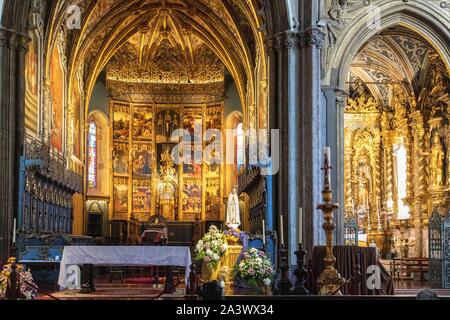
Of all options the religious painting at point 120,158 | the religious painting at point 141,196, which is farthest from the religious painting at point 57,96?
the religious painting at point 141,196

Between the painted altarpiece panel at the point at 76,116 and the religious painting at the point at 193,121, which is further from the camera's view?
the religious painting at the point at 193,121

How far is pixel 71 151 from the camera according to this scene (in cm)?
3117

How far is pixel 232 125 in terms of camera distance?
3841 centimetres

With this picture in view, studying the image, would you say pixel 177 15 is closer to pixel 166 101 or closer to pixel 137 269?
pixel 166 101

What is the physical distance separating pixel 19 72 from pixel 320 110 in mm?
8208

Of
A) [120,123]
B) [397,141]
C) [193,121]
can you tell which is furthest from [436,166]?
[120,123]

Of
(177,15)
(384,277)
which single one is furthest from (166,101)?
(384,277)

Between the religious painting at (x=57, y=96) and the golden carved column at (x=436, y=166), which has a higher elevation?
the religious painting at (x=57, y=96)

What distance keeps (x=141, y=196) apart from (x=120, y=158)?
2.16m

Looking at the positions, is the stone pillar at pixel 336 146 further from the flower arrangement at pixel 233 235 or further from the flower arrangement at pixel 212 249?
the flower arrangement at pixel 212 249

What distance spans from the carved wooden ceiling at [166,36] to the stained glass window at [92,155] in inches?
96.0

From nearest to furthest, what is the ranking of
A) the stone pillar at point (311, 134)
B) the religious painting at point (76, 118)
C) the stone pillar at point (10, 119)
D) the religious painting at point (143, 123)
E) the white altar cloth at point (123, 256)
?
the white altar cloth at point (123, 256)
the stone pillar at point (311, 134)
the stone pillar at point (10, 119)
the religious painting at point (76, 118)
the religious painting at point (143, 123)

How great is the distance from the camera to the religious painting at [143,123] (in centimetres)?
3878

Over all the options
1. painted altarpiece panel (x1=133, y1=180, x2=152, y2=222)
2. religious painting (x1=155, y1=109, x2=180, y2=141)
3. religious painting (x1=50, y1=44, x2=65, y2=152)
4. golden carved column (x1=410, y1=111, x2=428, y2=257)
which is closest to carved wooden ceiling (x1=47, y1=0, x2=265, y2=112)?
religious painting (x1=50, y1=44, x2=65, y2=152)
